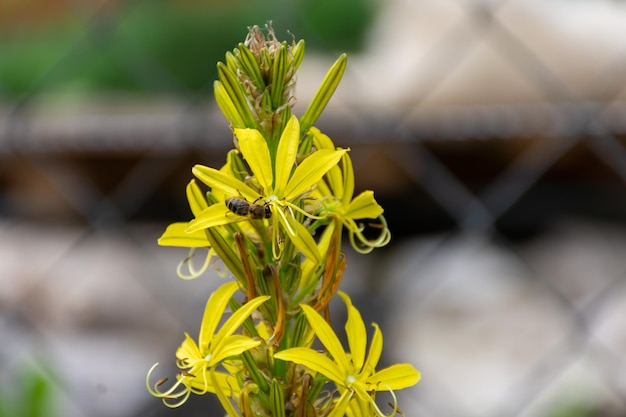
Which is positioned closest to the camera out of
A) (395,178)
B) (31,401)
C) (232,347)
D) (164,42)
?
Result: (232,347)

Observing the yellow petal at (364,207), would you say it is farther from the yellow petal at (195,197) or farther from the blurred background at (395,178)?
the blurred background at (395,178)

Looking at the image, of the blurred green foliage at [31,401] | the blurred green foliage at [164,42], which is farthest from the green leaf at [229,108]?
the blurred green foliage at [164,42]

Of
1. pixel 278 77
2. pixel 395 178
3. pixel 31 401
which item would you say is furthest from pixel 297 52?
pixel 395 178

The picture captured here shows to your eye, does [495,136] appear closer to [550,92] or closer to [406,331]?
[550,92]

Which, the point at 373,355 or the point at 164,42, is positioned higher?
the point at 164,42

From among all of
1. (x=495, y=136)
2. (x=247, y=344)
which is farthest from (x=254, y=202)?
(x=495, y=136)

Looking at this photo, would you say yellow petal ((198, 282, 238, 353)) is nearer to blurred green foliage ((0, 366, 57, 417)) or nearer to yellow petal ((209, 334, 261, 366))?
yellow petal ((209, 334, 261, 366))

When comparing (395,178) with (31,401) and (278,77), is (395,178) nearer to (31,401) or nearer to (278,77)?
(31,401)
